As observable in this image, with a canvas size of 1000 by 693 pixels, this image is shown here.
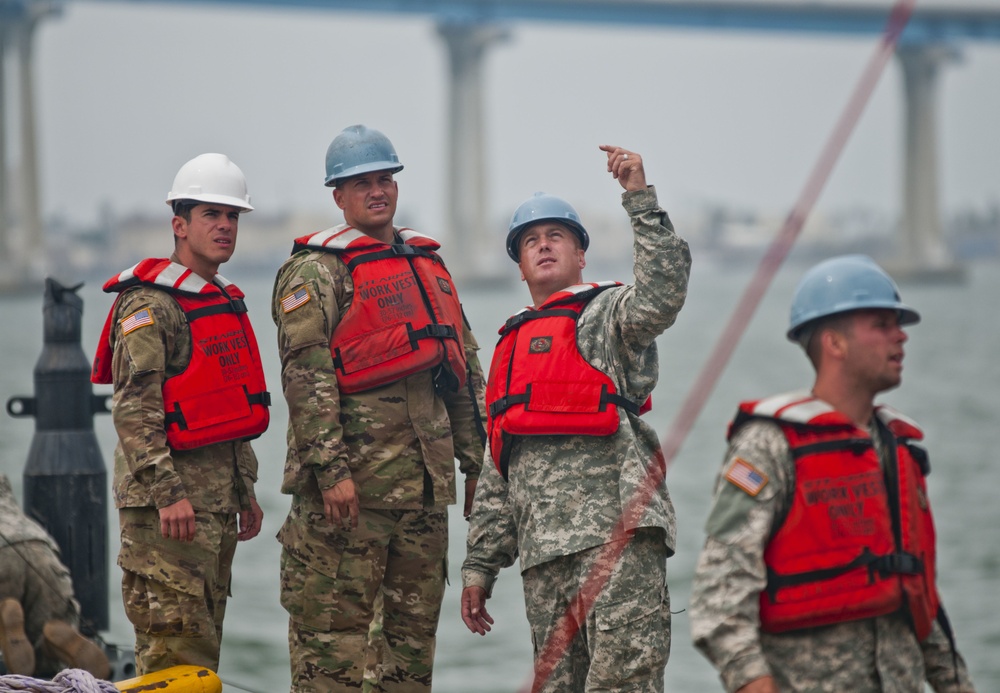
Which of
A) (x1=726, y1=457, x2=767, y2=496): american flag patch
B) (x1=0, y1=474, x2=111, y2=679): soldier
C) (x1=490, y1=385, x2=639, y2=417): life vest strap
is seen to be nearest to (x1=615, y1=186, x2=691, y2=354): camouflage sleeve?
(x1=490, y1=385, x2=639, y2=417): life vest strap

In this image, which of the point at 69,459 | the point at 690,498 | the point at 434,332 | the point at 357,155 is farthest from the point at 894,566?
the point at 690,498

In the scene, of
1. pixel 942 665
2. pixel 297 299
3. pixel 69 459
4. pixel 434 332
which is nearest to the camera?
pixel 942 665

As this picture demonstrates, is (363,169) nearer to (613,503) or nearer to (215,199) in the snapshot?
(215,199)

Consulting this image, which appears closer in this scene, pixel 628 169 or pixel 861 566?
pixel 861 566

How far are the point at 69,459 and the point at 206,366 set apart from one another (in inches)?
64.8

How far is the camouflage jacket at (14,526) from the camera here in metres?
4.90

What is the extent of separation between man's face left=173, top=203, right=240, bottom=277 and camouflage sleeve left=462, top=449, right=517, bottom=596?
3.56ft

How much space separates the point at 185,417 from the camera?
4.02 meters

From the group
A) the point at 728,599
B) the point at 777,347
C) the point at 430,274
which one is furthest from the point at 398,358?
the point at 777,347

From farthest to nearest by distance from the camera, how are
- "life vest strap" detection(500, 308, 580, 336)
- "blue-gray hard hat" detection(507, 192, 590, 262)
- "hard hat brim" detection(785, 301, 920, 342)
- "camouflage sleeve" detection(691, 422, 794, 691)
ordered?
A: "blue-gray hard hat" detection(507, 192, 590, 262) < "life vest strap" detection(500, 308, 580, 336) < "hard hat brim" detection(785, 301, 920, 342) < "camouflage sleeve" detection(691, 422, 794, 691)

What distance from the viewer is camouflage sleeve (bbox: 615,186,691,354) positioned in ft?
11.2

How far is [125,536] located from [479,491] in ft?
3.54

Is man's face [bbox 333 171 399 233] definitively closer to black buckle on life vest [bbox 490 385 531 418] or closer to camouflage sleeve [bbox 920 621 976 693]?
black buckle on life vest [bbox 490 385 531 418]

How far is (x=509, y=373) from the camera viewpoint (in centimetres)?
369
